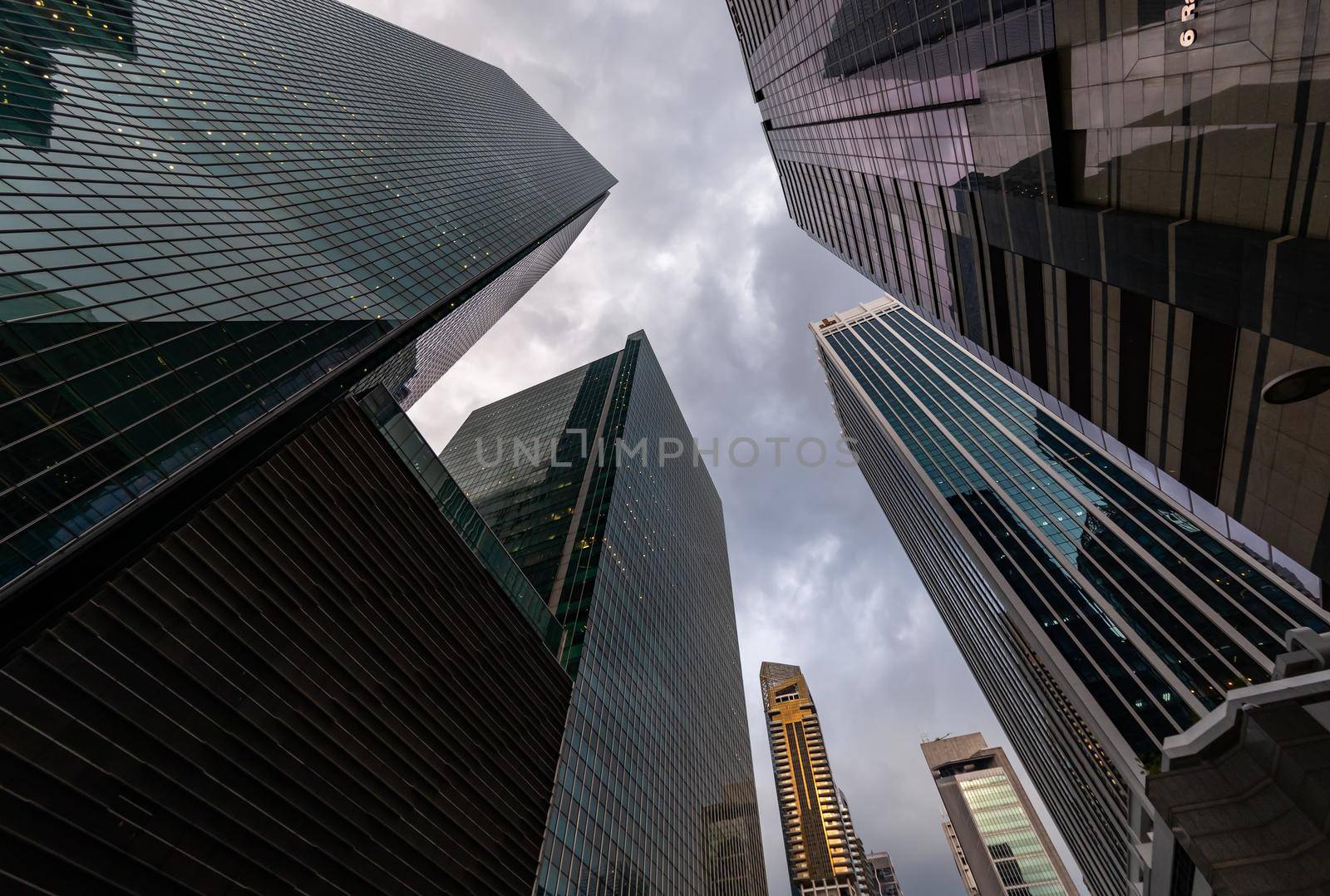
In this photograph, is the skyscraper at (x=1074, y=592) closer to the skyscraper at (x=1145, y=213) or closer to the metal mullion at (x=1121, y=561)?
the metal mullion at (x=1121, y=561)

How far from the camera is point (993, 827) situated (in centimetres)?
15212

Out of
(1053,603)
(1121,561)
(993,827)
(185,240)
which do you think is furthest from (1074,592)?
(993,827)

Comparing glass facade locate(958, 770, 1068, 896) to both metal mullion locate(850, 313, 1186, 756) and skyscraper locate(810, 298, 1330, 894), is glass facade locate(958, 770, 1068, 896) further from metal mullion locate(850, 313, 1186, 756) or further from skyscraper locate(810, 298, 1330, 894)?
metal mullion locate(850, 313, 1186, 756)

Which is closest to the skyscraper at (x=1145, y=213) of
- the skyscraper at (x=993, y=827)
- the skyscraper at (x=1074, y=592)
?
the skyscraper at (x=1074, y=592)

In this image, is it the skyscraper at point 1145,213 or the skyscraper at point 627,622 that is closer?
the skyscraper at point 1145,213

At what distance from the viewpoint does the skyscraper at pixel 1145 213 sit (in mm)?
12719

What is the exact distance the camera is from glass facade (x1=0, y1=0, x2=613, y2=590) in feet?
62.2

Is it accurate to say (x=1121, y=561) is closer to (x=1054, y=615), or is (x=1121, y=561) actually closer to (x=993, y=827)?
(x=1054, y=615)

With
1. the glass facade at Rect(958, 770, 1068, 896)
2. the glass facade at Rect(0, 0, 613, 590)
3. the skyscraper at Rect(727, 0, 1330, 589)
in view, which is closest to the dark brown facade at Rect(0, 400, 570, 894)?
the glass facade at Rect(0, 0, 613, 590)

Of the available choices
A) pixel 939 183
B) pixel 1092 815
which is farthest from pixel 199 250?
pixel 1092 815

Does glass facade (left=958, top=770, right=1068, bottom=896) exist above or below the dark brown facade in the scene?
above

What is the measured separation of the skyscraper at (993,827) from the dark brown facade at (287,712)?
16895cm

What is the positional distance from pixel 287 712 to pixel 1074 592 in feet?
271

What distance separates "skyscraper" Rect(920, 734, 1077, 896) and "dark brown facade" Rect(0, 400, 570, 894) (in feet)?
554
